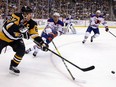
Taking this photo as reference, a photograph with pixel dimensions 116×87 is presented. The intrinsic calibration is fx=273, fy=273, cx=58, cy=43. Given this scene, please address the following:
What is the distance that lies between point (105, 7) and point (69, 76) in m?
16.1

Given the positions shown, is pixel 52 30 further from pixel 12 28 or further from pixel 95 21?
pixel 95 21

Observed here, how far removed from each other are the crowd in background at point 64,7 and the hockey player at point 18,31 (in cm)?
675

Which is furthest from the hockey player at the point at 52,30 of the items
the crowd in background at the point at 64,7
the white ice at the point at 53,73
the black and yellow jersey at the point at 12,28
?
the crowd in background at the point at 64,7

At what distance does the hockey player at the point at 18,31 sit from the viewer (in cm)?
425

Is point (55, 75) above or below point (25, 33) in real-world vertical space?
below

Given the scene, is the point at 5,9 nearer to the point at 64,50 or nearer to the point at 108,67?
the point at 64,50

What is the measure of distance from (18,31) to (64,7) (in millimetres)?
13730

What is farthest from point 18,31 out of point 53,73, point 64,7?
point 64,7

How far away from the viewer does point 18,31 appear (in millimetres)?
4262

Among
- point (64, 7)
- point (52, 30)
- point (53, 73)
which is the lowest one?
point (64, 7)

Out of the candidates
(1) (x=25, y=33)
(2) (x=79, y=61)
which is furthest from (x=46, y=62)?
(1) (x=25, y=33)

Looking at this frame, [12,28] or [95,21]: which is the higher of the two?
[12,28]

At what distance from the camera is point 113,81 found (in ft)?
15.6

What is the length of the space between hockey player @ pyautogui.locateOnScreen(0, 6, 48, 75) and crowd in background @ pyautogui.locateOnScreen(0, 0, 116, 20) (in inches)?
266
